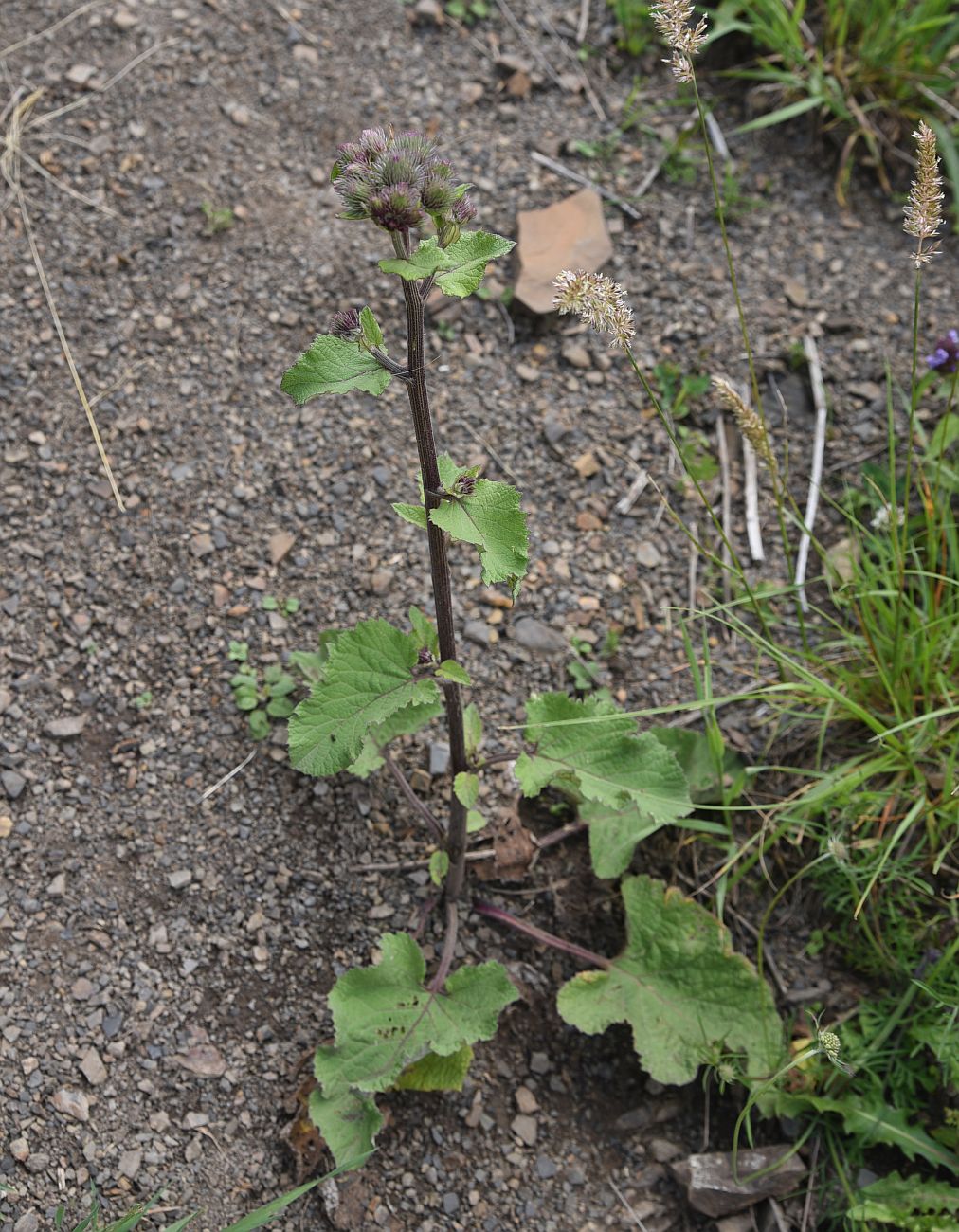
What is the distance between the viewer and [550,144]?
373 centimetres

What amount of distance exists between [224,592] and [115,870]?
77 centimetres

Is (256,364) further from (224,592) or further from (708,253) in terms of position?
(708,253)

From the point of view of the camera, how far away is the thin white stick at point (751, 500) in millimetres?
3250

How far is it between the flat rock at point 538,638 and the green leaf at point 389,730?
0.44 m

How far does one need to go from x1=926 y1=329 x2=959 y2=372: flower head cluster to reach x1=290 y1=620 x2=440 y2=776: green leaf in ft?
6.16

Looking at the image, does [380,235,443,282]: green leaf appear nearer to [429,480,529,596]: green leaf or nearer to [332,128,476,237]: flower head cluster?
[332,128,476,237]: flower head cluster

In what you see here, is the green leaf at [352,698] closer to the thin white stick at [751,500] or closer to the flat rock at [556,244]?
the thin white stick at [751,500]

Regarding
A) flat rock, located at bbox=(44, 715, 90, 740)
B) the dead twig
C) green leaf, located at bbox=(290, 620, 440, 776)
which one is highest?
the dead twig

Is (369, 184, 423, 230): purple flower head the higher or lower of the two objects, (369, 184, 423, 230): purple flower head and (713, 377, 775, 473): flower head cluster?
the higher

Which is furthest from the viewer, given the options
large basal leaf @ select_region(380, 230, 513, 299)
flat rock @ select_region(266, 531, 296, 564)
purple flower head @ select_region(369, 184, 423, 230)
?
flat rock @ select_region(266, 531, 296, 564)

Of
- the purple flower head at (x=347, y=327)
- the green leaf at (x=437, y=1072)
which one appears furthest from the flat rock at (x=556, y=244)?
the green leaf at (x=437, y=1072)

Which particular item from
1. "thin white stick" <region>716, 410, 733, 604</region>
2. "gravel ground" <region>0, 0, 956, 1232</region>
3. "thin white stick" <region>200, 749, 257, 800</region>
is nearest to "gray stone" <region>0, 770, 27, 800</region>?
"gravel ground" <region>0, 0, 956, 1232</region>

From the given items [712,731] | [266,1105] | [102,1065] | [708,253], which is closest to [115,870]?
[102,1065]

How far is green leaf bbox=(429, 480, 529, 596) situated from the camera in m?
1.92
